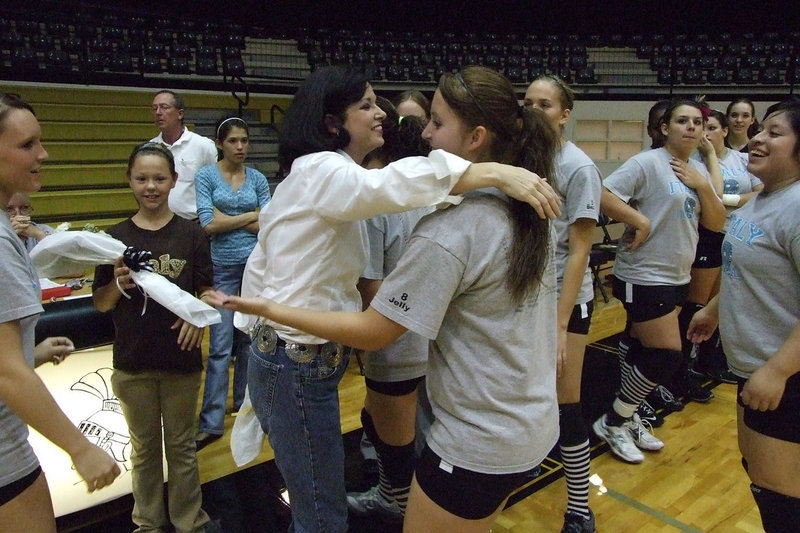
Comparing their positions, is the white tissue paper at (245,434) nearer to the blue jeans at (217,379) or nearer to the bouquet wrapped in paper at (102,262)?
the bouquet wrapped in paper at (102,262)

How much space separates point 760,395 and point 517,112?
1.08 m

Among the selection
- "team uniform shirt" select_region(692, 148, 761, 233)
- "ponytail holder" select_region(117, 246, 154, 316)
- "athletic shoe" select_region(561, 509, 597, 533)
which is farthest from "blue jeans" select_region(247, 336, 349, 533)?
"team uniform shirt" select_region(692, 148, 761, 233)

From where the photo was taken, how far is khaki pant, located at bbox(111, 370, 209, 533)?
2.12m

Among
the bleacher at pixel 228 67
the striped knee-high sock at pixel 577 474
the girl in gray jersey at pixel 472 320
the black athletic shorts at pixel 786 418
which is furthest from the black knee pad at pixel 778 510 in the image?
Result: the bleacher at pixel 228 67

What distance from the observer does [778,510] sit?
170 cm

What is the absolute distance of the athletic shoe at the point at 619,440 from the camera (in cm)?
296

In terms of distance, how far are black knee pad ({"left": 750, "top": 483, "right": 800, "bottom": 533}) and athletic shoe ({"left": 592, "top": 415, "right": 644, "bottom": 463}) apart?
122 cm

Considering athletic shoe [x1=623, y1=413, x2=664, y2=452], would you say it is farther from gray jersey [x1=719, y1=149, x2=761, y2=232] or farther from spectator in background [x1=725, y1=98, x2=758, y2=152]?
spectator in background [x1=725, y1=98, x2=758, y2=152]

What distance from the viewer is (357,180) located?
126 cm

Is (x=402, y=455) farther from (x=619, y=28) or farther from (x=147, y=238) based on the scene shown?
(x=619, y=28)

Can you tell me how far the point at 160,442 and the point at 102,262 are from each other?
0.80 metres

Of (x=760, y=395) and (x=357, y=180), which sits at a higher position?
(x=357, y=180)

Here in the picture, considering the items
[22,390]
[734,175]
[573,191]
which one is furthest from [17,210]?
[734,175]

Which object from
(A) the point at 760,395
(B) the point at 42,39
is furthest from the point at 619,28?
(A) the point at 760,395
